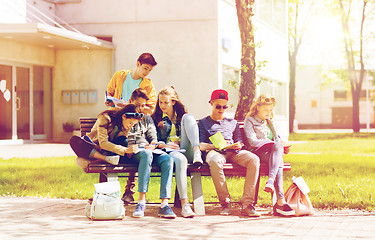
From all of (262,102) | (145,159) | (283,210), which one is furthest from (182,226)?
(262,102)

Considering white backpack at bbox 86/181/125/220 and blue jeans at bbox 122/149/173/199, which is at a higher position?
blue jeans at bbox 122/149/173/199

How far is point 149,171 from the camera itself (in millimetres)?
6836

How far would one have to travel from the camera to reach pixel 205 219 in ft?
21.7

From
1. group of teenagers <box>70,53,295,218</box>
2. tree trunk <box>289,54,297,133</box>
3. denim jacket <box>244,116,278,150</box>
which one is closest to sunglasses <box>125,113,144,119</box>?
group of teenagers <box>70,53,295,218</box>

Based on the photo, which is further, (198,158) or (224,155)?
(224,155)

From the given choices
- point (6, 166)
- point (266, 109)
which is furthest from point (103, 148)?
point (6, 166)

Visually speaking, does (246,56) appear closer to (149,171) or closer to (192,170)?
(192,170)

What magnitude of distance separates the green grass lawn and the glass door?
7377mm

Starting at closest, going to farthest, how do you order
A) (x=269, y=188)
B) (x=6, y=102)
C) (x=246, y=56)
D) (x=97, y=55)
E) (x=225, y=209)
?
1. (x=269, y=188)
2. (x=225, y=209)
3. (x=246, y=56)
4. (x=6, y=102)
5. (x=97, y=55)

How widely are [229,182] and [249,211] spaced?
3242 mm

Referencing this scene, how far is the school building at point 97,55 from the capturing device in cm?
2098

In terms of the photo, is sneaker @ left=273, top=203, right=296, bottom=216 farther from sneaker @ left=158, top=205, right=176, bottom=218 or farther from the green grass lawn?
sneaker @ left=158, top=205, right=176, bottom=218

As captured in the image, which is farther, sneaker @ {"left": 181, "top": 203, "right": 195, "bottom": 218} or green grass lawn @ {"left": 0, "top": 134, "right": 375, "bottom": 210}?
green grass lawn @ {"left": 0, "top": 134, "right": 375, "bottom": 210}

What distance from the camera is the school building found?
68.8 feet
